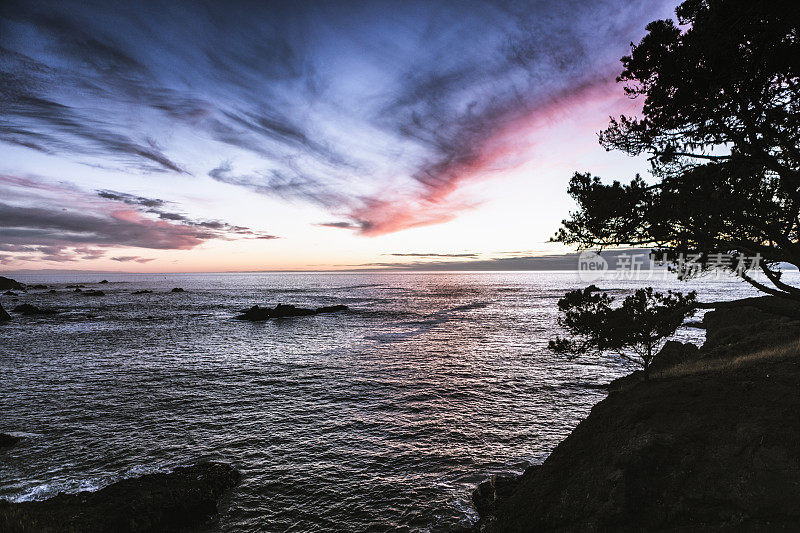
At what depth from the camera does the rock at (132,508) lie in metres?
9.77

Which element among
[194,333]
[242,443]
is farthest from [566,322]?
[194,333]

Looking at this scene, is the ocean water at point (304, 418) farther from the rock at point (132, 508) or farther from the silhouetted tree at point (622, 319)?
the silhouetted tree at point (622, 319)

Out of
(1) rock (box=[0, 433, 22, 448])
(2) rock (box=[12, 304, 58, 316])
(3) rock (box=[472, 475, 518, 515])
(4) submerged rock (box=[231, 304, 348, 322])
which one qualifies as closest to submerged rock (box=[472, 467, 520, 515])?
(3) rock (box=[472, 475, 518, 515])

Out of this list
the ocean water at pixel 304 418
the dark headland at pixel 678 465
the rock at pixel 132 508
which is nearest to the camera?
the dark headland at pixel 678 465

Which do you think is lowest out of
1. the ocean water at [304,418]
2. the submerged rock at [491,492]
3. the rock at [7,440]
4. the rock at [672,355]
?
the ocean water at [304,418]

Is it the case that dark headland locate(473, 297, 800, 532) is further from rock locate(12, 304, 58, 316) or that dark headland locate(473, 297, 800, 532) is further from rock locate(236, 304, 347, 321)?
rock locate(12, 304, 58, 316)

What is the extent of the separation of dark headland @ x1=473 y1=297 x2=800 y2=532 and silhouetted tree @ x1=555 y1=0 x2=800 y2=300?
2681 millimetres

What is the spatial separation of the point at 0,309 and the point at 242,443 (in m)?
80.7

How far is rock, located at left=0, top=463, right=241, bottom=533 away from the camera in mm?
9773

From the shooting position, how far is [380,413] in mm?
21438

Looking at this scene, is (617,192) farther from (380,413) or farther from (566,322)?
(380,413)

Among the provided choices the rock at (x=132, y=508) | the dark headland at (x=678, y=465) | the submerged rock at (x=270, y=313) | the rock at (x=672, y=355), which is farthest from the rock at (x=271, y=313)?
the dark headland at (x=678, y=465)

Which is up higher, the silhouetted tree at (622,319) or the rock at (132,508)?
the silhouetted tree at (622,319)

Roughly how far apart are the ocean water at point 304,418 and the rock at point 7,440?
69 centimetres
